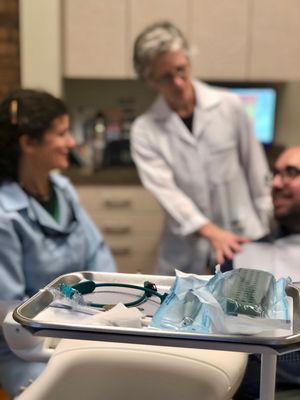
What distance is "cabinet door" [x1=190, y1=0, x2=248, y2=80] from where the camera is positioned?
334cm

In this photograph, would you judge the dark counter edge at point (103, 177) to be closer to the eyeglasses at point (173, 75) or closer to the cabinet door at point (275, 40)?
the cabinet door at point (275, 40)

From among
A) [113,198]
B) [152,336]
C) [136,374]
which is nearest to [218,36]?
[113,198]

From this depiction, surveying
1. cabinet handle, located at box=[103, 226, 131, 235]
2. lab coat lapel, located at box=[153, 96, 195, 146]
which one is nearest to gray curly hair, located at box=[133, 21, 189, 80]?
lab coat lapel, located at box=[153, 96, 195, 146]

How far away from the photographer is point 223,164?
7.77ft

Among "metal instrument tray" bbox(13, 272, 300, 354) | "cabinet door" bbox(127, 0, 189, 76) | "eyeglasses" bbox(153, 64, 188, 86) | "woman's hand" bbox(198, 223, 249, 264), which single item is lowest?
"woman's hand" bbox(198, 223, 249, 264)

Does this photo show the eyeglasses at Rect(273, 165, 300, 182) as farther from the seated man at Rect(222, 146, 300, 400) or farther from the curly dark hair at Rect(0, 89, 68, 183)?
the curly dark hair at Rect(0, 89, 68, 183)

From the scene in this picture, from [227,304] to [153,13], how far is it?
2907mm

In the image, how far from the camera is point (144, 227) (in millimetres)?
3326

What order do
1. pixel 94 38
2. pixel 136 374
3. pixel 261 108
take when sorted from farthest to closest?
pixel 261 108 → pixel 94 38 → pixel 136 374

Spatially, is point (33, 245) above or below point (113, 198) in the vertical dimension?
above

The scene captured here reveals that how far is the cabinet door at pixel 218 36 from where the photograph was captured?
131 inches

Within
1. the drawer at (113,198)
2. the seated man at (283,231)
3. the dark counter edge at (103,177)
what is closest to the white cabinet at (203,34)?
the dark counter edge at (103,177)

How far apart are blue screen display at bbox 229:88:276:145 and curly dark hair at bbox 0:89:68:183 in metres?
2.09

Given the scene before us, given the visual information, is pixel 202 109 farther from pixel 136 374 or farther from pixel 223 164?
pixel 136 374
